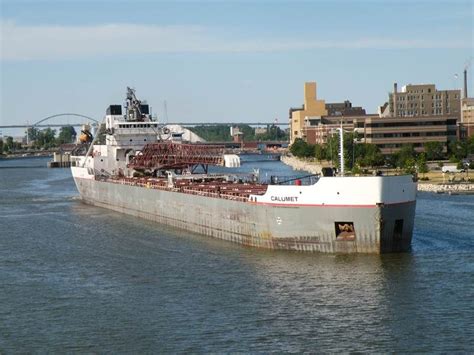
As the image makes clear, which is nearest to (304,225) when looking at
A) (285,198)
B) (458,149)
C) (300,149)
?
(285,198)

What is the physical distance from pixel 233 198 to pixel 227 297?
12.8 meters

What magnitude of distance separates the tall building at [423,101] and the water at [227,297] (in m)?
121

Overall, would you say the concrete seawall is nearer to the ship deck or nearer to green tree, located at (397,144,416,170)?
green tree, located at (397,144,416,170)

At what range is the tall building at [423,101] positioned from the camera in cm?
16425

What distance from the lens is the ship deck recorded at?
1746 inches

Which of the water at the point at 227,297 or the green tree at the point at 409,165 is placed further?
the green tree at the point at 409,165

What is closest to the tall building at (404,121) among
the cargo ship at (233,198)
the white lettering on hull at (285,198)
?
the cargo ship at (233,198)

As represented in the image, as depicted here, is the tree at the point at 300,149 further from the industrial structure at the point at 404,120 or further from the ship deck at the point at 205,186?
the ship deck at the point at 205,186

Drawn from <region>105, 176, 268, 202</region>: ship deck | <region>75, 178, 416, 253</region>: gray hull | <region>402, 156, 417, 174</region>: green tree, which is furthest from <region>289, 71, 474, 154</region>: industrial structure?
<region>75, 178, 416, 253</region>: gray hull

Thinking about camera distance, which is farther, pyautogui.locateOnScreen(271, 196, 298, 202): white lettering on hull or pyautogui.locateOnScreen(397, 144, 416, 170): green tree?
pyautogui.locateOnScreen(397, 144, 416, 170): green tree

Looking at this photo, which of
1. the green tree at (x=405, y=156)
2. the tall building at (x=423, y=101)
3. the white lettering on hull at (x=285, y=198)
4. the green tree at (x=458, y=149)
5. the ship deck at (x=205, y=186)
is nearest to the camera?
the white lettering on hull at (x=285, y=198)

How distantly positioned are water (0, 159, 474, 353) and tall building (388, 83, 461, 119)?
121069 mm

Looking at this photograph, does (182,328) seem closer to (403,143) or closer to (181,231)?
(181,231)

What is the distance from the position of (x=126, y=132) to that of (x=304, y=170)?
54.7m
